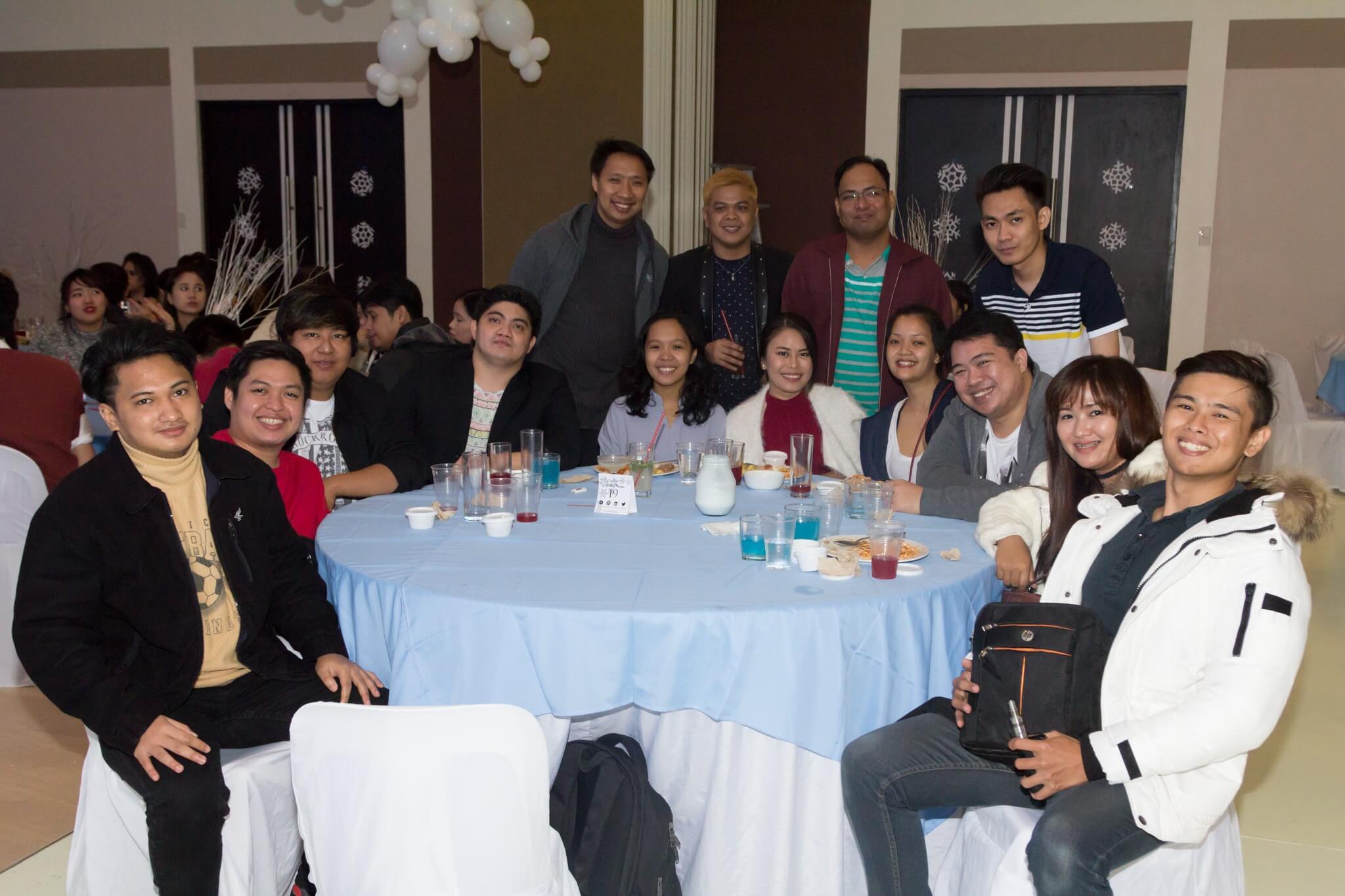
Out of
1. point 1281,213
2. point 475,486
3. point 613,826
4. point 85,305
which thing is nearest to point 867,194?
point 475,486

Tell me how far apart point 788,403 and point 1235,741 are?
207cm

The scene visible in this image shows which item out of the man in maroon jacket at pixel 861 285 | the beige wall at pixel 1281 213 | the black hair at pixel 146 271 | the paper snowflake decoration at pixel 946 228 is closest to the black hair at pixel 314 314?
the man in maroon jacket at pixel 861 285

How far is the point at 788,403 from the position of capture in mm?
3602

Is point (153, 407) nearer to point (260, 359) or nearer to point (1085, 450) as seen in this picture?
point (260, 359)

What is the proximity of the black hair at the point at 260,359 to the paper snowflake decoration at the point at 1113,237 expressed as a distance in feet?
21.0

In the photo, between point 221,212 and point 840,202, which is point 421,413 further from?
point 221,212

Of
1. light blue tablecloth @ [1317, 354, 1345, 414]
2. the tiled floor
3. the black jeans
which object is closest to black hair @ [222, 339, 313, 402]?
the black jeans

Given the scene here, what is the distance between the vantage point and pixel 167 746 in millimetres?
1923

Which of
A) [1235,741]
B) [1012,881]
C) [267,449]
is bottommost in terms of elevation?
[1012,881]

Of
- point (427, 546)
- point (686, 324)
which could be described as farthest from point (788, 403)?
point (427, 546)

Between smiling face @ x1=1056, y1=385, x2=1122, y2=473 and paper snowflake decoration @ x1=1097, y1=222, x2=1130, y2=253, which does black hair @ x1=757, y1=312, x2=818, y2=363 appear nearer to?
smiling face @ x1=1056, y1=385, x2=1122, y2=473

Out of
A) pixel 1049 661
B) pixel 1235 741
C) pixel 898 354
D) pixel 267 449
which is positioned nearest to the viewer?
pixel 1235 741

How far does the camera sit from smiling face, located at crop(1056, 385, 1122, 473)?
229 cm

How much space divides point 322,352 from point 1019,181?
216 centimetres
